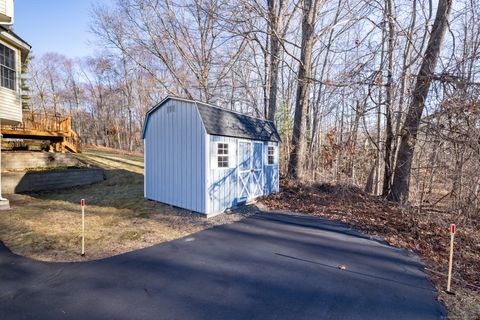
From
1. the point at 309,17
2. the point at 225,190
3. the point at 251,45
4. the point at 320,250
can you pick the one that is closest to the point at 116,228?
the point at 225,190

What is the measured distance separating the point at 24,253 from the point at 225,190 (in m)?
5.15

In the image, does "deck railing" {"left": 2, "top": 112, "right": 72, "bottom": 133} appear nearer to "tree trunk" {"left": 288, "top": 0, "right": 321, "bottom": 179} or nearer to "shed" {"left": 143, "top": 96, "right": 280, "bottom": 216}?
"shed" {"left": 143, "top": 96, "right": 280, "bottom": 216}

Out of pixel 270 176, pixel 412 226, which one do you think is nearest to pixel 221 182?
pixel 270 176

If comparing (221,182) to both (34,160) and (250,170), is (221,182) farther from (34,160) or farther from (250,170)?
(34,160)

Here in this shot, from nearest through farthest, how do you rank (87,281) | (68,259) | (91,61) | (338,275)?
(87,281)
(338,275)
(68,259)
(91,61)

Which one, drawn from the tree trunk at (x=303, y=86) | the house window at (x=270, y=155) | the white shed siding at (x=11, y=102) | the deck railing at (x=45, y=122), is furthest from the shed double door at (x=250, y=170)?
the deck railing at (x=45, y=122)

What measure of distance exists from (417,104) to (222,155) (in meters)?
6.65

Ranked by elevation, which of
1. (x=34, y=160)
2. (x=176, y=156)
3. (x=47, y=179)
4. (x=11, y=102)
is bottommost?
(x=47, y=179)

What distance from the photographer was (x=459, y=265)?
4.59 m

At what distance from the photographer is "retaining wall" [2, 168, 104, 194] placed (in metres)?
10.2

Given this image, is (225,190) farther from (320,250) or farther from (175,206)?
(320,250)

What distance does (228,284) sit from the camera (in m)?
3.77

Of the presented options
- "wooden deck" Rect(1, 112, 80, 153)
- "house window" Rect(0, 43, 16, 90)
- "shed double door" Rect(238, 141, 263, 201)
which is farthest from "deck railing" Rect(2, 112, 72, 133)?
"shed double door" Rect(238, 141, 263, 201)

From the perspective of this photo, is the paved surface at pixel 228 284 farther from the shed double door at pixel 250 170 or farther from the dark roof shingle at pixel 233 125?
the dark roof shingle at pixel 233 125
